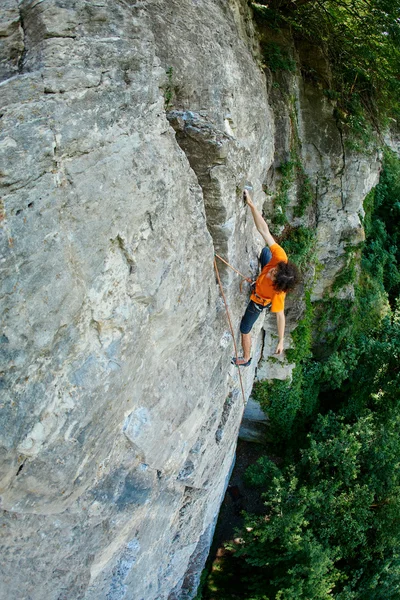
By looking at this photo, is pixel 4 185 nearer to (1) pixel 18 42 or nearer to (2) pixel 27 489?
(1) pixel 18 42

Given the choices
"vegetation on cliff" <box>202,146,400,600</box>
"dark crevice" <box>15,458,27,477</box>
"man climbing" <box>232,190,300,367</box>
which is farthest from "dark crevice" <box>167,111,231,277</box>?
"vegetation on cliff" <box>202,146,400,600</box>

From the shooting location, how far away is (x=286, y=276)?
19.2 feet

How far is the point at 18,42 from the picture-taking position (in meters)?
3.82

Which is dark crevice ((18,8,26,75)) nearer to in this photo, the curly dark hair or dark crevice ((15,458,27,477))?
dark crevice ((15,458,27,477))

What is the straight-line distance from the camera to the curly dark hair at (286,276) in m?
5.86

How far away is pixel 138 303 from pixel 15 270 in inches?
53.5

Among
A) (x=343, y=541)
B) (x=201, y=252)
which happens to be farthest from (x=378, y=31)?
(x=343, y=541)

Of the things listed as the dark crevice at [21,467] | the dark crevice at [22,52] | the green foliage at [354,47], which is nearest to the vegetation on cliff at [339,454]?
the green foliage at [354,47]

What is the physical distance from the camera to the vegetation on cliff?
8.70 meters

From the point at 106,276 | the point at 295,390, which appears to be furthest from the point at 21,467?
the point at 295,390

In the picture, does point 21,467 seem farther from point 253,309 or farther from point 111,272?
point 253,309

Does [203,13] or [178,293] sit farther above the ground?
[203,13]

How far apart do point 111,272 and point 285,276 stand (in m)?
2.67

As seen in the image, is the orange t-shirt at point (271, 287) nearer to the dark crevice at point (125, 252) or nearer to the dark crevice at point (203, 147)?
the dark crevice at point (203, 147)
